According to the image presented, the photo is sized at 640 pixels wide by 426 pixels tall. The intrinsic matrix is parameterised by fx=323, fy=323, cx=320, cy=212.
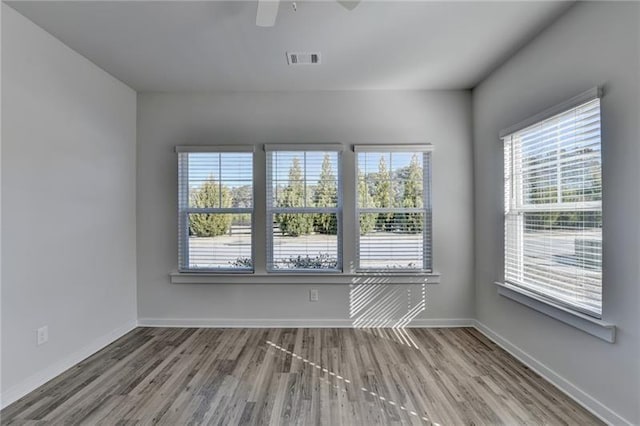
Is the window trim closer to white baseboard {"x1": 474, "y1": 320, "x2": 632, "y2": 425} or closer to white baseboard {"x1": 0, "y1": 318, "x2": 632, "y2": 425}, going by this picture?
white baseboard {"x1": 0, "y1": 318, "x2": 632, "y2": 425}

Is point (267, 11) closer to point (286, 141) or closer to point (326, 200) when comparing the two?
point (286, 141)


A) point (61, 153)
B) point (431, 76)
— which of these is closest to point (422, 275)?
point (431, 76)

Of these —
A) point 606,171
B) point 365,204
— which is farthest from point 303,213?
point 606,171

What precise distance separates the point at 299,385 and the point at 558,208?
7.81 ft

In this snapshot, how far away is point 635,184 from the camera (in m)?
1.82

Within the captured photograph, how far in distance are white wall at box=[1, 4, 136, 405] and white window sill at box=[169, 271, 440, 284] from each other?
2.63 ft

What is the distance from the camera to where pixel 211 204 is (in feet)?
12.6

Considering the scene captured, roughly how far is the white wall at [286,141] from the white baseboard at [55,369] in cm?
50

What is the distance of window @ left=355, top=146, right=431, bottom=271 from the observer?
378 cm

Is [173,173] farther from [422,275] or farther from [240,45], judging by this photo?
[422,275]

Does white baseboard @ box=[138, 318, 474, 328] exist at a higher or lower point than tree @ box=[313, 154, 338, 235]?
lower

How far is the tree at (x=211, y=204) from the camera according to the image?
3822 millimetres

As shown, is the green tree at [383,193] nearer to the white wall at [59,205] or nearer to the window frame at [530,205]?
the window frame at [530,205]

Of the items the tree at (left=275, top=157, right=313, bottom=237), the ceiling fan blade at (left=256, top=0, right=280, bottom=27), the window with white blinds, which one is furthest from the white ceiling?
the tree at (left=275, top=157, right=313, bottom=237)
